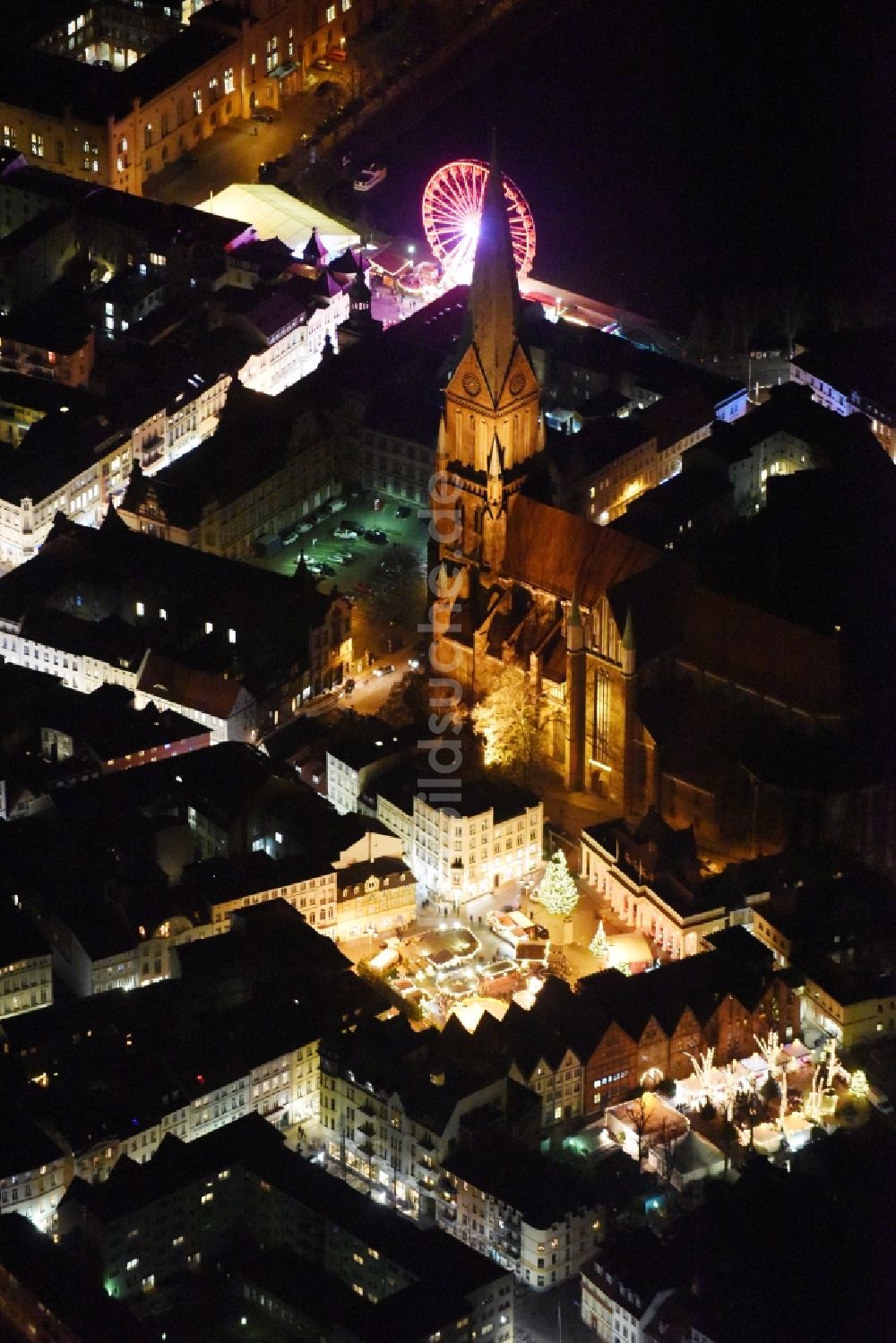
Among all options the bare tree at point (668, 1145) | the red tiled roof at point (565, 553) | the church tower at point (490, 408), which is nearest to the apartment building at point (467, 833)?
the red tiled roof at point (565, 553)

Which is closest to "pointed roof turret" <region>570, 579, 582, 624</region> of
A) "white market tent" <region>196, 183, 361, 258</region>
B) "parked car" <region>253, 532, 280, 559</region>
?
"parked car" <region>253, 532, 280, 559</region>

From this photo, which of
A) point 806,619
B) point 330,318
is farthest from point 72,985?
point 330,318

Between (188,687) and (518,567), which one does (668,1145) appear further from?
(188,687)

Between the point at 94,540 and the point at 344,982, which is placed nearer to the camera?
the point at 344,982

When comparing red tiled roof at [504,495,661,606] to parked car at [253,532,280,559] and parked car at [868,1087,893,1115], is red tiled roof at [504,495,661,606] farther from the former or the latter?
parked car at [868,1087,893,1115]

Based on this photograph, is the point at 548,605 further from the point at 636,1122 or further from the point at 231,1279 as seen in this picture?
the point at 231,1279

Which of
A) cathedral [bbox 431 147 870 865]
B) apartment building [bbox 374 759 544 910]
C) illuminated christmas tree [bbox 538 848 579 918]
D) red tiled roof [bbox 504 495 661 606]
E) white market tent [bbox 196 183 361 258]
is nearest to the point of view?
illuminated christmas tree [bbox 538 848 579 918]
